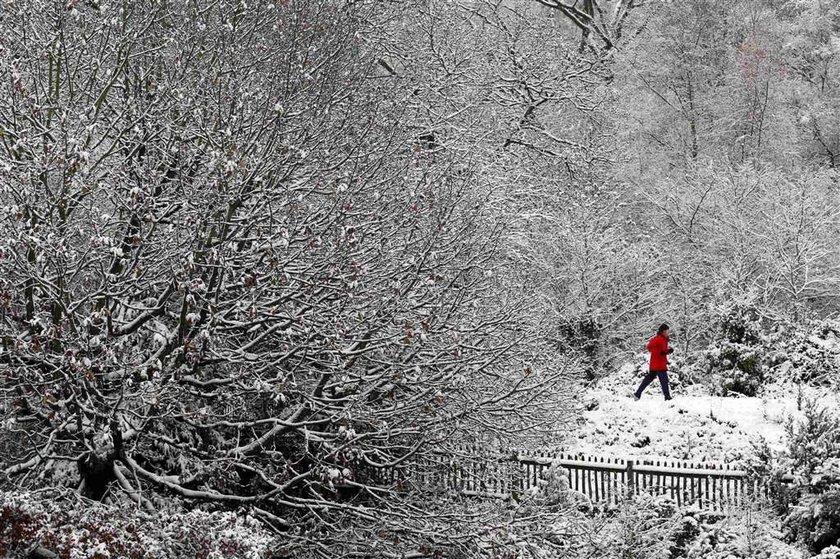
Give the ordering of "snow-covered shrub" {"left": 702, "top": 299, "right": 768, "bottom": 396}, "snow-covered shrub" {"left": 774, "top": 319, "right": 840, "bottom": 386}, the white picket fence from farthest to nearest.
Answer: "snow-covered shrub" {"left": 702, "top": 299, "right": 768, "bottom": 396}, "snow-covered shrub" {"left": 774, "top": 319, "right": 840, "bottom": 386}, the white picket fence

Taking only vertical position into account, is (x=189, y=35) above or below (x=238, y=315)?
above

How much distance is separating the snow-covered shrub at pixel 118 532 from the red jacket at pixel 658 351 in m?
9.50

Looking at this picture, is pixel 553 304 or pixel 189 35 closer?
pixel 189 35

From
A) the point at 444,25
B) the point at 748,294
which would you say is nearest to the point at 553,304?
the point at 748,294

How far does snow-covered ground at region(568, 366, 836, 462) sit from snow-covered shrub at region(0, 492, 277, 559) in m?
8.02

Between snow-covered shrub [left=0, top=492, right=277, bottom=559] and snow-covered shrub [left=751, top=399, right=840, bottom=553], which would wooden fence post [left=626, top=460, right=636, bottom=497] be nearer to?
snow-covered shrub [left=751, top=399, right=840, bottom=553]

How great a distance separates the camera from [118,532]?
7.58 m

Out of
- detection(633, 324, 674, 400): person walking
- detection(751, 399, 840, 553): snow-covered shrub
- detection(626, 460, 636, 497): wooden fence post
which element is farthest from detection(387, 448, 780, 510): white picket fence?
detection(633, 324, 674, 400): person walking

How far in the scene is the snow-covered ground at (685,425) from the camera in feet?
47.8

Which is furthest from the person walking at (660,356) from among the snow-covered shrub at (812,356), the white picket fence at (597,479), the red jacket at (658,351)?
the white picket fence at (597,479)

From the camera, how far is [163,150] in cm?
985

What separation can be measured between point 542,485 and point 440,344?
8.14 ft

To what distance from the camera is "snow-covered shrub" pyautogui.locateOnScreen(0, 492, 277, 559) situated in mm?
7156

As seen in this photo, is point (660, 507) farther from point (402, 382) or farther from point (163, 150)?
point (163, 150)
